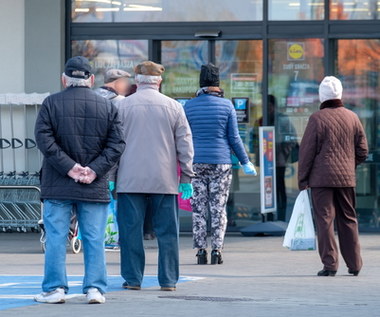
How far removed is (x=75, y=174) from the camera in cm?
822

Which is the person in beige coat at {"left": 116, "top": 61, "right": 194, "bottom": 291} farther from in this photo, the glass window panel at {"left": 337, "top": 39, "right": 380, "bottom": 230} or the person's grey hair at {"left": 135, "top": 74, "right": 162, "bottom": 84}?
the glass window panel at {"left": 337, "top": 39, "right": 380, "bottom": 230}

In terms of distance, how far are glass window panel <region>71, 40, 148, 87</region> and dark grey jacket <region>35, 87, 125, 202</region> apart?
24.9 ft

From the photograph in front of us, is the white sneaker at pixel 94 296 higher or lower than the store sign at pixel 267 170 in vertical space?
lower

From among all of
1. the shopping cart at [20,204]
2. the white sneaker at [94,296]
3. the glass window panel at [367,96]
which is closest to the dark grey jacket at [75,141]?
the white sneaker at [94,296]

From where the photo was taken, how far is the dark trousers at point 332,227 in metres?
10.6

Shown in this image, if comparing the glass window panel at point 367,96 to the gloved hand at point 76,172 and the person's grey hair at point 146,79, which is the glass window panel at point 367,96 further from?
the gloved hand at point 76,172

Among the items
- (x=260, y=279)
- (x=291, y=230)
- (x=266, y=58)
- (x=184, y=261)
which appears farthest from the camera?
(x=266, y=58)

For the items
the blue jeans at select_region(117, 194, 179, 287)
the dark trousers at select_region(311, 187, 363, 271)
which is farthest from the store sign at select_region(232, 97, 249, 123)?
the blue jeans at select_region(117, 194, 179, 287)

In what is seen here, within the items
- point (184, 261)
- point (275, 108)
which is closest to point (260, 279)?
point (184, 261)

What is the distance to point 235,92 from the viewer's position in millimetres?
15844

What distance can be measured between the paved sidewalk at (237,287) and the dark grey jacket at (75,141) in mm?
808

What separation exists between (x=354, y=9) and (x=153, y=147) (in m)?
7.01

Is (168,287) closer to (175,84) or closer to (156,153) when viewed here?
(156,153)

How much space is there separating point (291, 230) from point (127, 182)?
270cm
